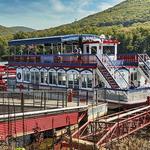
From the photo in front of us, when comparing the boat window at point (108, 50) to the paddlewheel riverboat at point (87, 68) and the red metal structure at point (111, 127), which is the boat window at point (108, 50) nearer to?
the paddlewheel riverboat at point (87, 68)

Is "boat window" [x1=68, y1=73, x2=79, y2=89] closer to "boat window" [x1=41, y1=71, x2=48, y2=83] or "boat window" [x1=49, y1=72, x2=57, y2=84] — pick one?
"boat window" [x1=49, y1=72, x2=57, y2=84]

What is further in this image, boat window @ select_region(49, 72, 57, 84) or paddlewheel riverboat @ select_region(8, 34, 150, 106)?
boat window @ select_region(49, 72, 57, 84)

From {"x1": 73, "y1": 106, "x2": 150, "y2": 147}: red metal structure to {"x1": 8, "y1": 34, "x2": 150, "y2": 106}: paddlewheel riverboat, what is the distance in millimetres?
4431

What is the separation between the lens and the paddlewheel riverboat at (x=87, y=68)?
3191 cm

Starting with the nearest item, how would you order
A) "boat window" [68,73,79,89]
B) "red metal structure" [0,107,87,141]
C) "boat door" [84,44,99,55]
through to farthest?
"red metal structure" [0,107,87,141] < "boat window" [68,73,79,89] < "boat door" [84,44,99,55]

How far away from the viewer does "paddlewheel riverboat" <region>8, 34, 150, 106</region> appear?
31906mm

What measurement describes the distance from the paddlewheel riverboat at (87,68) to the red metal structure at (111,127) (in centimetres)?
443

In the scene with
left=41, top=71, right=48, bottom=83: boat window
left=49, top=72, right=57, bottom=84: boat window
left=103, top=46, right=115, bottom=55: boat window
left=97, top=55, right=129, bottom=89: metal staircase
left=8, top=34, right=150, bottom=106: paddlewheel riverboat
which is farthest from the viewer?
left=41, top=71, right=48, bottom=83: boat window

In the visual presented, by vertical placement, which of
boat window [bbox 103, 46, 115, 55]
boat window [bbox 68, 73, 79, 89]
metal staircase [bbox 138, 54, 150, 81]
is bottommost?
boat window [bbox 68, 73, 79, 89]

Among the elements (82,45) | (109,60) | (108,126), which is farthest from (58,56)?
(108,126)

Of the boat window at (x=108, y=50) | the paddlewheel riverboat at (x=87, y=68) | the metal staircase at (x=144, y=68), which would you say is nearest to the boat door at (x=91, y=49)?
the paddlewheel riverboat at (x=87, y=68)

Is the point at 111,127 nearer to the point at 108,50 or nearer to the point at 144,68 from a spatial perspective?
the point at 144,68

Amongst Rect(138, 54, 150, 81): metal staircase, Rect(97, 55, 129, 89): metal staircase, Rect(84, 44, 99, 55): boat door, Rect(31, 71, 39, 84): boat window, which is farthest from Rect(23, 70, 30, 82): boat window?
Rect(138, 54, 150, 81): metal staircase

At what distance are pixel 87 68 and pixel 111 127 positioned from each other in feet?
43.7
